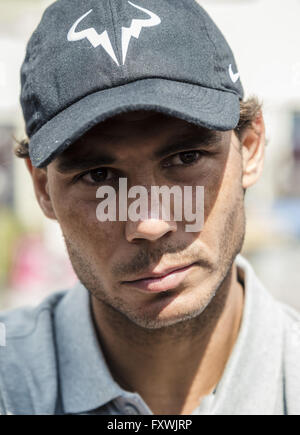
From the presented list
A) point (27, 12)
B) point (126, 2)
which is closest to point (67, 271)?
point (27, 12)

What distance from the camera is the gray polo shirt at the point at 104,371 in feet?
6.03

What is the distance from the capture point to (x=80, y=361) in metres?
1.97

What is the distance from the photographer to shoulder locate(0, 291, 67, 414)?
1.88 metres

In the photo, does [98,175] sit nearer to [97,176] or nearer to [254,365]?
[97,176]

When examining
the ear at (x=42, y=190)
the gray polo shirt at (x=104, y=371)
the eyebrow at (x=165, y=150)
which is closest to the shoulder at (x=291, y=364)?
the gray polo shirt at (x=104, y=371)

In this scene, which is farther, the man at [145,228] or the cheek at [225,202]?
the cheek at [225,202]

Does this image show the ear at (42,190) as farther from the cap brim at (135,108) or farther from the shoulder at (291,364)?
the shoulder at (291,364)

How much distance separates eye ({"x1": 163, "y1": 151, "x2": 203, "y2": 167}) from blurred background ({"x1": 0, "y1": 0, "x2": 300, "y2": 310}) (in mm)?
3960

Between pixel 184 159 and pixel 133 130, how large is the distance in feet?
0.62

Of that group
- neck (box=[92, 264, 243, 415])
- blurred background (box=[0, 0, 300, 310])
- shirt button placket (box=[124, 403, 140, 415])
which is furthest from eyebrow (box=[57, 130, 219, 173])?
blurred background (box=[0, 0, 300, 310])

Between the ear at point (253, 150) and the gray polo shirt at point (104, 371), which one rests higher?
the ear at point (253, 150)

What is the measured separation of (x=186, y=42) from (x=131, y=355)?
1061mm

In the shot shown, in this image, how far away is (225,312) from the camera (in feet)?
6.66

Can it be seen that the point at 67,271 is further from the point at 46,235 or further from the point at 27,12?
the point at 27,12
